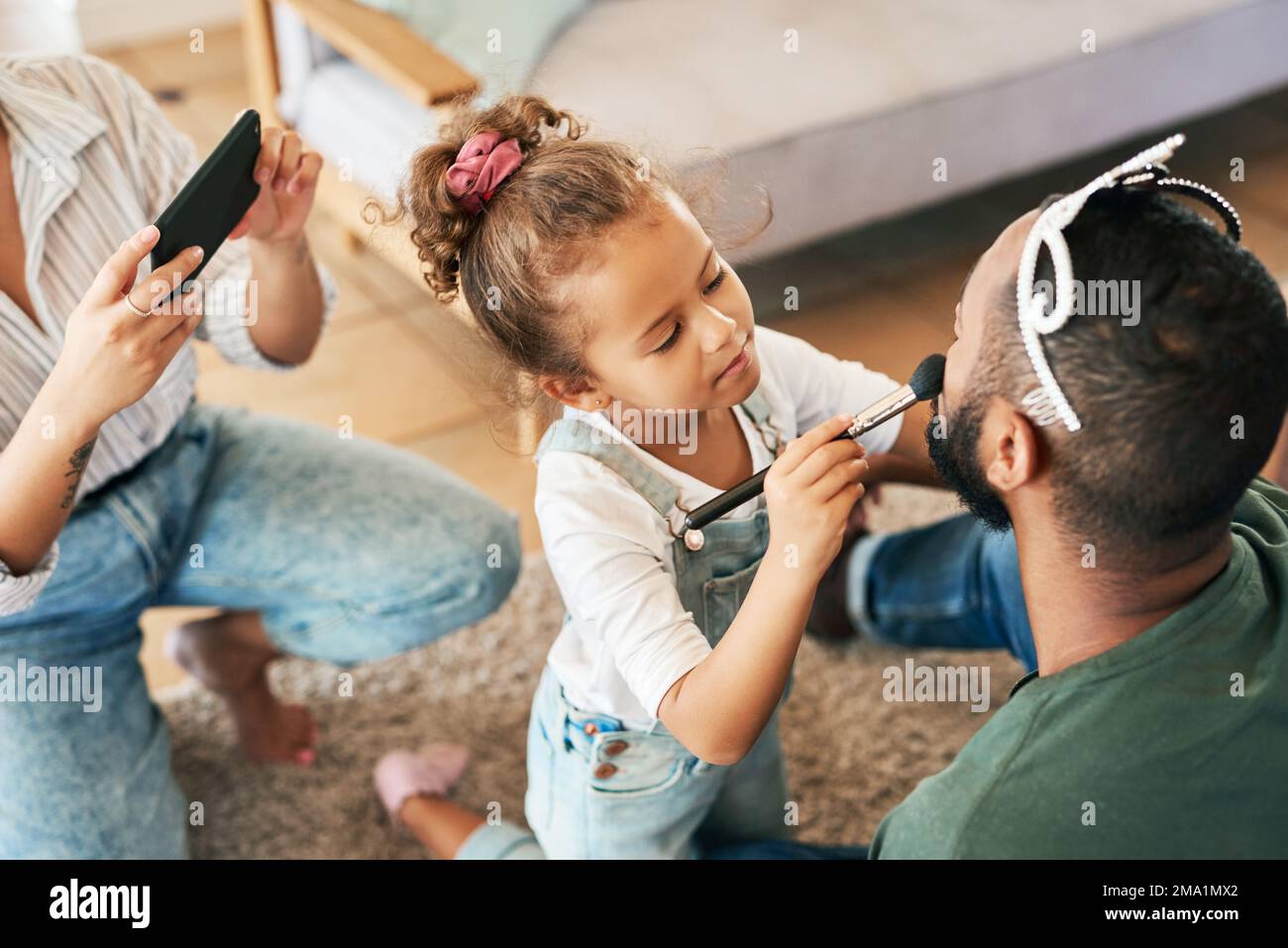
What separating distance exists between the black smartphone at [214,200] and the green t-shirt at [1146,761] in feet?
2.05

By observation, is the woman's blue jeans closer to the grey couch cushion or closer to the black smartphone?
the black smartphone

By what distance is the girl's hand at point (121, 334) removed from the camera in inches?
34.8

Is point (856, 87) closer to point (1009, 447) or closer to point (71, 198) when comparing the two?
point (71, 198)

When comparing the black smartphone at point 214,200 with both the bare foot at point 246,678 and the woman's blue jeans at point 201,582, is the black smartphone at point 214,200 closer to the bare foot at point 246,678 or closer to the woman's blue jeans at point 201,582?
the woman's blue jeans at point 201,582

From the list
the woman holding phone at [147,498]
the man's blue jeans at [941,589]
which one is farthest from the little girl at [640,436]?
the man's blue jeans at [941,589]

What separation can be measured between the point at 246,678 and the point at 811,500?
38.1 inches

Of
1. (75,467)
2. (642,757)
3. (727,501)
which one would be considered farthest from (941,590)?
(75,467)

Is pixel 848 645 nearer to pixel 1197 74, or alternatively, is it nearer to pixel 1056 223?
pixel 1056 223

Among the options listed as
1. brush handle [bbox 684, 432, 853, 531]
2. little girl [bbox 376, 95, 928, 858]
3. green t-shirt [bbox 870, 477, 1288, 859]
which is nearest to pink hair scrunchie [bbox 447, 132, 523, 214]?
little girl [bbox 376, 95, 928, 858]

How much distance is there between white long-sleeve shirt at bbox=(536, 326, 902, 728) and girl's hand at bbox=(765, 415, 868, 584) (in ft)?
0.37

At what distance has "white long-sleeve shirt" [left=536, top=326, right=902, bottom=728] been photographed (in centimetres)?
85

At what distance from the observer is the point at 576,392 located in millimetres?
944
